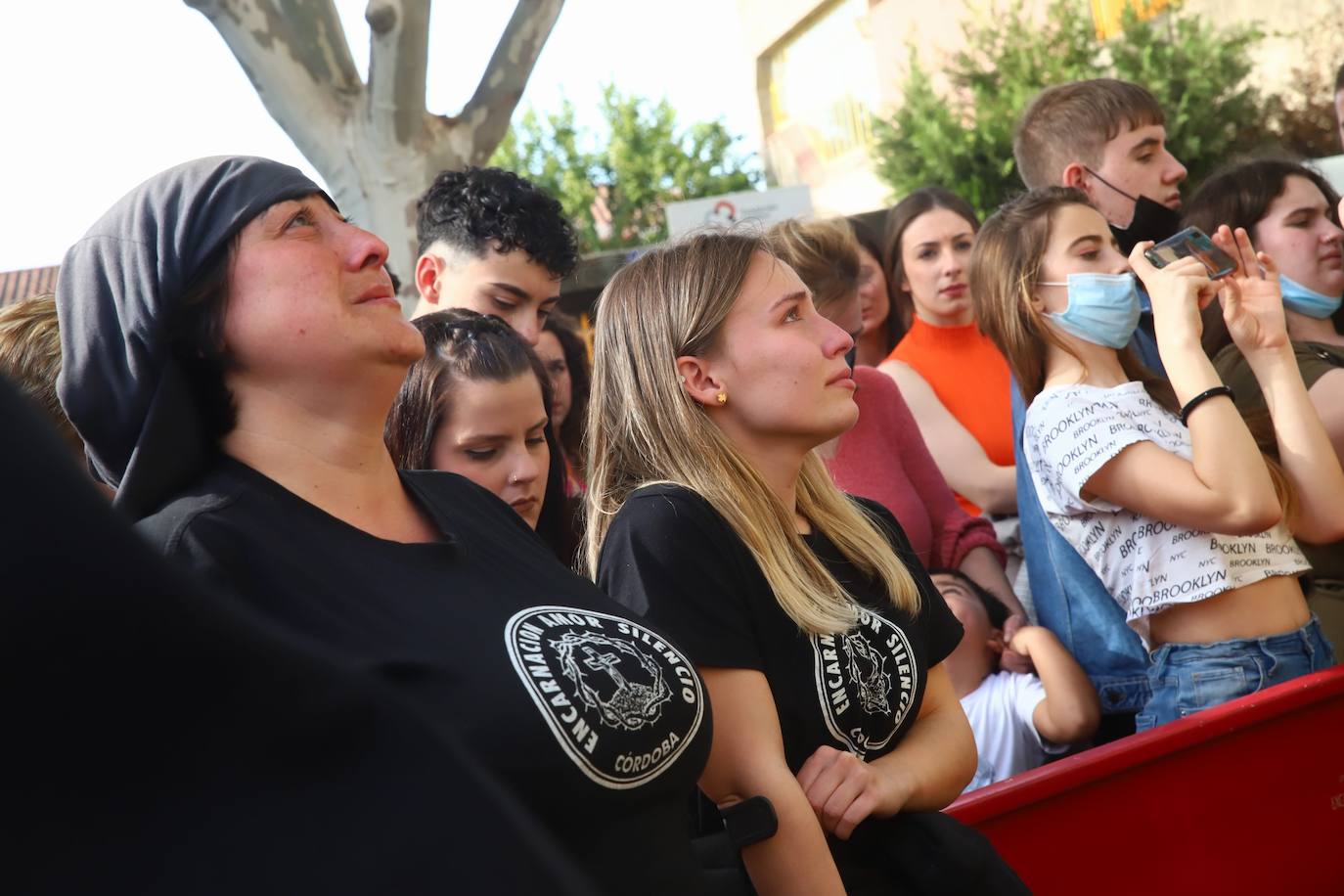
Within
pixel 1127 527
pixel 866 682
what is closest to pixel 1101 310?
pixel 1127 527

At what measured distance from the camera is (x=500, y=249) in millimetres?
3527

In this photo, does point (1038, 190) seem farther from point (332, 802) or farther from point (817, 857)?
point (332, 802)

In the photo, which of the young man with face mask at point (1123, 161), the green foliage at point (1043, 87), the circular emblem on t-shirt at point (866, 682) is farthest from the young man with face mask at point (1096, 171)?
the green foliage at point (1043, 87)

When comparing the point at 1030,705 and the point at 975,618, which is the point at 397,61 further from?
the point at 1030,705

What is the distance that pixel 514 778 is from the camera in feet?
4.79

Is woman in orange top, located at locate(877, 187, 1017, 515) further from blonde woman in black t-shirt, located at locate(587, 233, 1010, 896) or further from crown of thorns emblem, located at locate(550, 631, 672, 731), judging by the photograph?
crown of thorns emblem, located at locate(550, 631, 672, 731)

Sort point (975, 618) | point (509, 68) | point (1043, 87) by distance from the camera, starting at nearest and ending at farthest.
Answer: point (975, 618)
point (509, 68)
point (1043, 87)

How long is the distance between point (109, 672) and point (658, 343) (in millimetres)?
1818

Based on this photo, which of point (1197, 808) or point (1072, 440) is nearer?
point (1197, 808)

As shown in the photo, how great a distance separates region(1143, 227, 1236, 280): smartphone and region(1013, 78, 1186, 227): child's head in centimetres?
71

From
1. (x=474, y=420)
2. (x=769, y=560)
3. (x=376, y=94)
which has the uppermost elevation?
(x=376, y=94)

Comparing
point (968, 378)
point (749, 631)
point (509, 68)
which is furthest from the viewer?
point (509, 68)

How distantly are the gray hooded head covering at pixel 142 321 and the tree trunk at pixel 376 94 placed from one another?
5.40 m

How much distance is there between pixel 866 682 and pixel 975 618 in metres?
1.34
